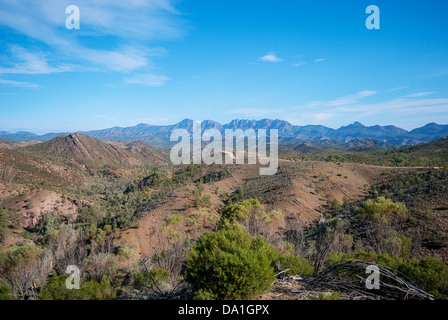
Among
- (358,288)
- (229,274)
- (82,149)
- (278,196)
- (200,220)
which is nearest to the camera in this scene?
(229,274)

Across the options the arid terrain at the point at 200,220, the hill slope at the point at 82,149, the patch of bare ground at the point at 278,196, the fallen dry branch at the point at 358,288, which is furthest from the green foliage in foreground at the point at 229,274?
the hill slope at the point at 82,149

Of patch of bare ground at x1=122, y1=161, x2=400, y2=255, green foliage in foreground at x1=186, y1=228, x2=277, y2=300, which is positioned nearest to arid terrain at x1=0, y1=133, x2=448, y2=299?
patch of bare ground at x1=122, y1=161, x2=400, y2=255

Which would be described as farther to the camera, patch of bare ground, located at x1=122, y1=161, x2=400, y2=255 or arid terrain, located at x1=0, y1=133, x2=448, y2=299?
patch of bare ground, located at x1=122, y1=161, x2=400, y2=255

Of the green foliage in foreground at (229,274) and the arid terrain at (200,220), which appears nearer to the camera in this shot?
the green foliage in foreground at (229,274)

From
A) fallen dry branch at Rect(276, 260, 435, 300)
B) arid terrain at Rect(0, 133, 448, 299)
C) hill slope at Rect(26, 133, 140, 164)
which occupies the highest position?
hill slope at Rect(26, 133, 140, 164)

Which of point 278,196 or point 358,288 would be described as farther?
point 278,196

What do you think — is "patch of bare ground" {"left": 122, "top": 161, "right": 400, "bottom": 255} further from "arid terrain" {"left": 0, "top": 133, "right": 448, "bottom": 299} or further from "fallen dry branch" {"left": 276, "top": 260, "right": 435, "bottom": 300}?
"fallen dry branch" {"left": 276, "top": 260, "right": 435, "bottom": 300}

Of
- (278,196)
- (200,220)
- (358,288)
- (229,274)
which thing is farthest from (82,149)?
(358,288)

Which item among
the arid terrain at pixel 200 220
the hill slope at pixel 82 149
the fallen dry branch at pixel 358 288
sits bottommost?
the arid terrain at pixel 200 220

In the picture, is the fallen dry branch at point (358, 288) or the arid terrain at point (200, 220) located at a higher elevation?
the fallen dry branch at point (358, 288)

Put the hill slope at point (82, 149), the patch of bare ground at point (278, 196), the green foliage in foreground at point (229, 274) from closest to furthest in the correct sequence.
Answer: the green foliage in foreground at point (229, 274) < the patch of bare ground at point (278, 196) < the hill slope at point (82, 149)

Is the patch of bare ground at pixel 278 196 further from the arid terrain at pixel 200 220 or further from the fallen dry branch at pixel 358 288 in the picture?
the fallen dry branch at pixel 358 288

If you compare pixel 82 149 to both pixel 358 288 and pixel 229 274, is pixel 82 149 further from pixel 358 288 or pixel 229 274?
pixel 358 288
